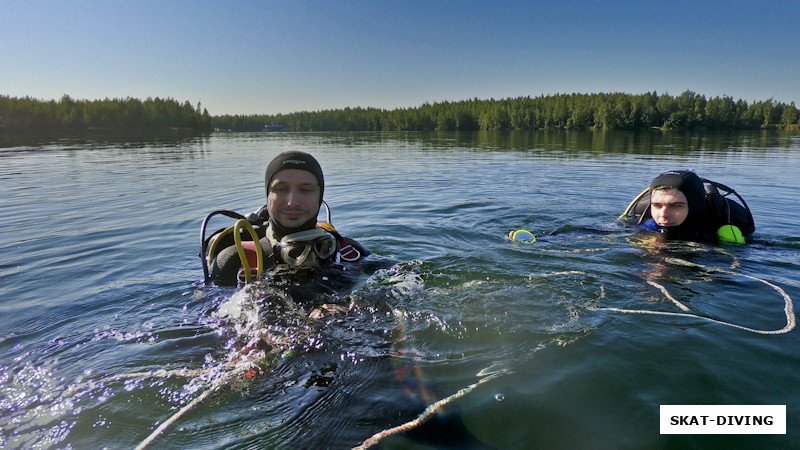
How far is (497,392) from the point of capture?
293cm

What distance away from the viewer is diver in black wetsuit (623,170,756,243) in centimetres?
650

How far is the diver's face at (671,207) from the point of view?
6.52 m

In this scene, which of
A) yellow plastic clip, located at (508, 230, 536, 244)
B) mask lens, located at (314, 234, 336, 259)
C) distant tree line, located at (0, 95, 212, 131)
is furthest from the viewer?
distant tree line, located at (0, 95, 212, 131)

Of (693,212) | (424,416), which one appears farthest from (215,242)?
(693,212)

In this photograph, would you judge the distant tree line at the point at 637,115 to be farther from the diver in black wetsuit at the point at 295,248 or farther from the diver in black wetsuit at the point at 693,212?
the diver in black wetsuit at the point at 295,248

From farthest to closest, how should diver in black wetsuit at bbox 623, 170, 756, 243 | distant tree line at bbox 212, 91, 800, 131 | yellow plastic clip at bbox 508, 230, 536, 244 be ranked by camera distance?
distant tree line at bbox 212, 91, 800, 131 → yellow plastic clip at bbox 508, 230, 536, 244 → diver in black wetsuit at bbox 623, 170, 756, 243

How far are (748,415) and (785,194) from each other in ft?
41.9

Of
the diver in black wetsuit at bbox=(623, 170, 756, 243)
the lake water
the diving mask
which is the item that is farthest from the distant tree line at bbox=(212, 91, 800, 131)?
the diving mask

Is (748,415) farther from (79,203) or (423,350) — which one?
(79,203)

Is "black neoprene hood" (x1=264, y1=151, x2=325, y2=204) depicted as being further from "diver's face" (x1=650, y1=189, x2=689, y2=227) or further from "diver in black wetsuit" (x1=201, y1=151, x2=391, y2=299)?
"diver's face" (x1=650, y1=189, x2=689, y2=227)

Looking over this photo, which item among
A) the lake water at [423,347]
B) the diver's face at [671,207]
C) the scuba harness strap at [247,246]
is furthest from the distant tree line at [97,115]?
the diver's face at [671,207]

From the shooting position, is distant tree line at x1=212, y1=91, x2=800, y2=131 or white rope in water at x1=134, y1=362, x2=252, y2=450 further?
distant tree line at x1=212, y1=91, x2=800, y2=131

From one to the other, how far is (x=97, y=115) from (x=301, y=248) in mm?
122183

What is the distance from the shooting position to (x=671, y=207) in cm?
657
